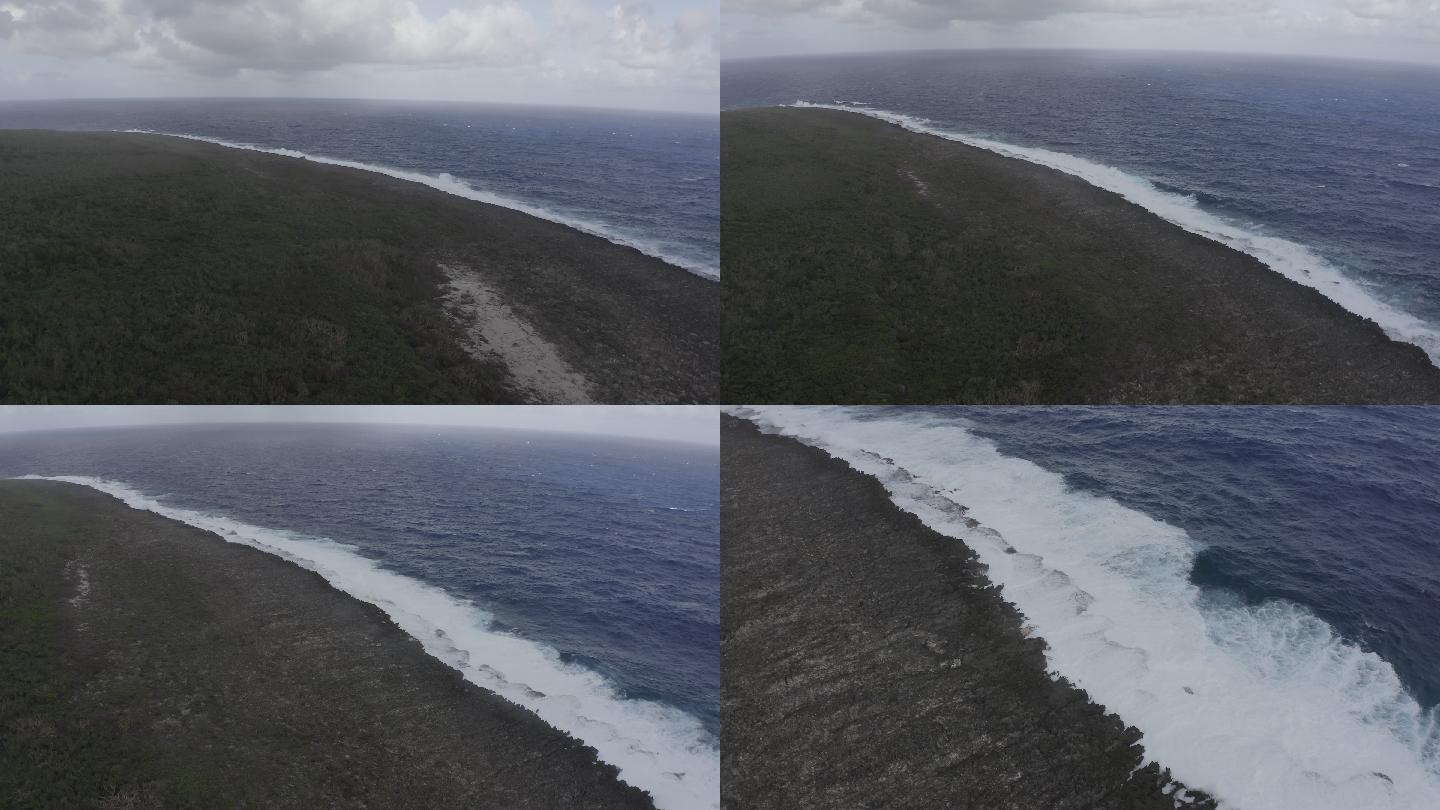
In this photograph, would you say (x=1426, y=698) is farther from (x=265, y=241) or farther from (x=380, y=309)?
(x=265, y=241)

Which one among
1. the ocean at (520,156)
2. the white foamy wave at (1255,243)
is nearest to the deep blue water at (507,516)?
the ocean at (520,156)

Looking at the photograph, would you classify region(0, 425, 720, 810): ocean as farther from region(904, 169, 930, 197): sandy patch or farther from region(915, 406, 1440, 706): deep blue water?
region(904, 169, 930, 197): sandy patch

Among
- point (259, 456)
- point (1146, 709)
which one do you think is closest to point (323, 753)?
point (1146, 709)

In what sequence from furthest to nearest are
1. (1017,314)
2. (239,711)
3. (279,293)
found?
1. (1017,314)
2. (279,293)
3. (239,711)

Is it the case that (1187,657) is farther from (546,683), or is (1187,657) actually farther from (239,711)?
(239,711)

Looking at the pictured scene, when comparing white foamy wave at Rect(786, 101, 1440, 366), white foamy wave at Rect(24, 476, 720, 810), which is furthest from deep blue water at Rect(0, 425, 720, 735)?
white foamy wave at Rect(786, 101, 1440, 366)

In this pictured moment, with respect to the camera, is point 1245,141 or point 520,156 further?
point 520,156

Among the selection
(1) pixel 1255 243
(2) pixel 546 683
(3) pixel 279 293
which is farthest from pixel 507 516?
(1) pixel 1255 243
